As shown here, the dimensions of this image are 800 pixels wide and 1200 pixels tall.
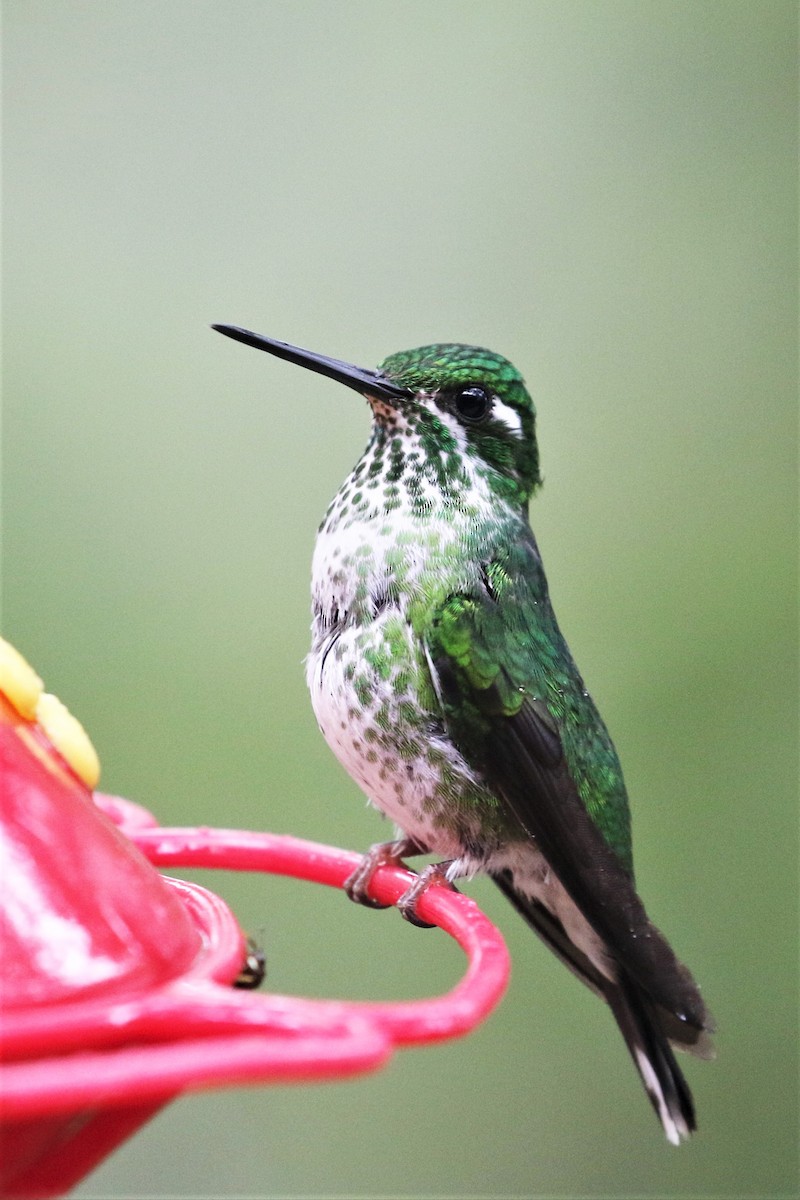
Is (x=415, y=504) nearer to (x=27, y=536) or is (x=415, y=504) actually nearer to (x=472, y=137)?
(x=27, y=536)

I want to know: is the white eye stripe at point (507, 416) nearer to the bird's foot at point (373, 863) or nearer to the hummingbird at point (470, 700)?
the hummingbird at point (470, 700)

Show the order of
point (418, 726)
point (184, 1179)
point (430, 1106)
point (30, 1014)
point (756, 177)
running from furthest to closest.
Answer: point (756, 177) → point (430, 1106) → point (184, 1179) → point (418, 726) → point (30, 1014)

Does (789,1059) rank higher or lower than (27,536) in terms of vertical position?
lower

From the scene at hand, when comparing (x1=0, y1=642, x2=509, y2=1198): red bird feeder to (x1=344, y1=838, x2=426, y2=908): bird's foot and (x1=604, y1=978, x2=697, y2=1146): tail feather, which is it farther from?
(x1=604, y1=978, x2=697, y2=1146): tail feather

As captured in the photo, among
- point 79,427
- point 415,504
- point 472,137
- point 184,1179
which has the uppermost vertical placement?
point 472,137

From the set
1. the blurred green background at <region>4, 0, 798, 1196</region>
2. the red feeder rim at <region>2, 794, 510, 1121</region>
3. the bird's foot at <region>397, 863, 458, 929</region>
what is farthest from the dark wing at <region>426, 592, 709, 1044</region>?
the blurred green background at <region>4, 0, 798, 1196</region>

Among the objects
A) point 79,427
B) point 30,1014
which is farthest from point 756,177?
point 30,1014

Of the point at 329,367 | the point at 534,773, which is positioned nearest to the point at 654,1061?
the point at 534,773
